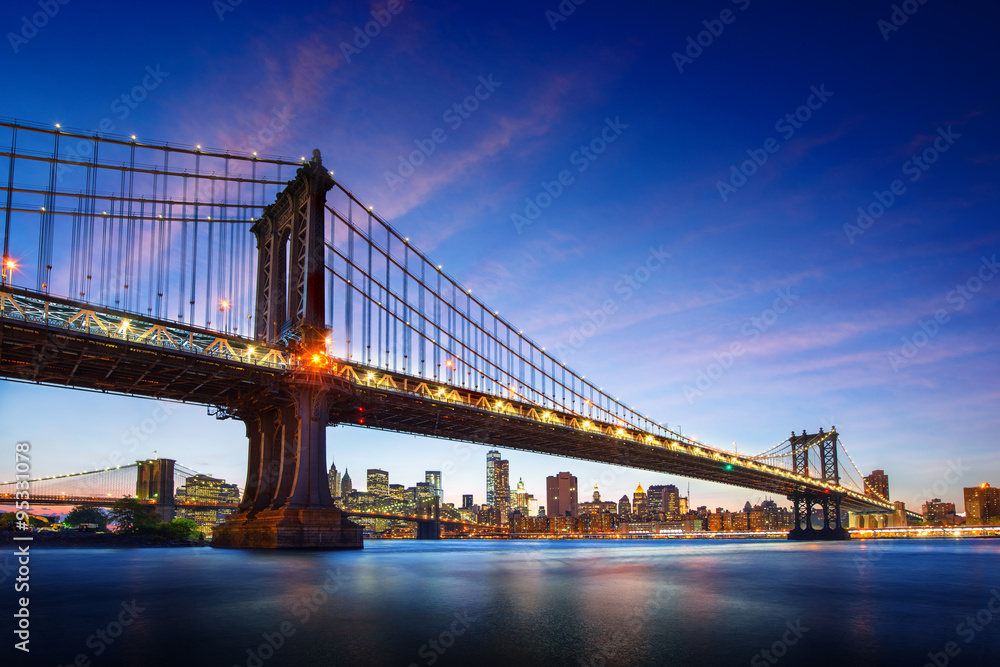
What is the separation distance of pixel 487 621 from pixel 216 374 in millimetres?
35299

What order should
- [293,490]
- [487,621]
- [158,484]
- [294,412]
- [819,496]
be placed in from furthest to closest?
[819,496] < [158,484] < [294,412] < [293,490] < [487,621]

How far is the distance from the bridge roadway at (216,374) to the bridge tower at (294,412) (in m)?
1.08

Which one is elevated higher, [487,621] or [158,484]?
[487,621]

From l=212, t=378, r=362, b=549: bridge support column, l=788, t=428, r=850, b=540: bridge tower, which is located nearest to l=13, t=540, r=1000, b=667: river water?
l=212, t=378, r=362, b=549: bridge support column

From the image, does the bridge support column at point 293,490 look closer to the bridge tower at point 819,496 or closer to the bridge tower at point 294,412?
the bridge tower at point 294,412

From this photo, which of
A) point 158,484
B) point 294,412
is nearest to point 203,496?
point 158,484

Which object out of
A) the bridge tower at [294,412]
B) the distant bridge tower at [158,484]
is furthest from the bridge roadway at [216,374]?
the distant bridge tower at [158,484]

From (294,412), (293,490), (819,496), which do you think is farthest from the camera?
(819,496)

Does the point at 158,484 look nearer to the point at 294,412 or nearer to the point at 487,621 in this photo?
the point at 294,412

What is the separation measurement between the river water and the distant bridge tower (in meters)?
76.0

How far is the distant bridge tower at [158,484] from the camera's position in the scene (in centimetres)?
9400

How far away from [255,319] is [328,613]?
4415 cm

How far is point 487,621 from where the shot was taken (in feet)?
46.5

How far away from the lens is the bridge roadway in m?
A: 38.4
